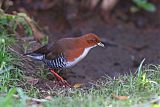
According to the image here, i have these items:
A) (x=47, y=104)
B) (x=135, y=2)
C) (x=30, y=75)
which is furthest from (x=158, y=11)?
(x=47, y=104)

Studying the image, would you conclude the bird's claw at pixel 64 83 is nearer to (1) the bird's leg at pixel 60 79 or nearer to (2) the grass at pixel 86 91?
(1) the bird's leg at pixel 60 79

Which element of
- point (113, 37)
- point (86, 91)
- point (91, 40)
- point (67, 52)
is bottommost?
point (86, 91)

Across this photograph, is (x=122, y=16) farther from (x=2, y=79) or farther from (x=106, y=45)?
(x=2, y=79)

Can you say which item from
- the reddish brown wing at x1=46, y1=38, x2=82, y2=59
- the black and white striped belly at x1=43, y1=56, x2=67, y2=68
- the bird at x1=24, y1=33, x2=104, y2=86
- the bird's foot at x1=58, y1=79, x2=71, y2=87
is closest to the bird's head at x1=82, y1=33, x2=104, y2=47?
the bird at x1=24, y1=33, x2=104, y2=86

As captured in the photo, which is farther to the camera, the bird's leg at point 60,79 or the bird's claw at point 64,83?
the bird's leg at point 60,79

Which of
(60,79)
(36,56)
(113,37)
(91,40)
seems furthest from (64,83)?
(113,37)

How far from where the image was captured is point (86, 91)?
6648 mm

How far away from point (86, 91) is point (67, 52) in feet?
3.50

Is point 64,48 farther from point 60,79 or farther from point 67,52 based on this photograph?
point 60,79

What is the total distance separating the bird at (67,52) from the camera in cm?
753

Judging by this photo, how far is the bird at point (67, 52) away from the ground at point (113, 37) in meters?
0.62

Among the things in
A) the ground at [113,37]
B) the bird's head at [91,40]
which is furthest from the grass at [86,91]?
the ground at [113,37]

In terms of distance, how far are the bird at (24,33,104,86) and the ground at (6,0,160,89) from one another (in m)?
0.62

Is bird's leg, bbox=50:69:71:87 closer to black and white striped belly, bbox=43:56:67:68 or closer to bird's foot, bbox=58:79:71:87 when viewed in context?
bird's foot, bbox=58:79:71:87
